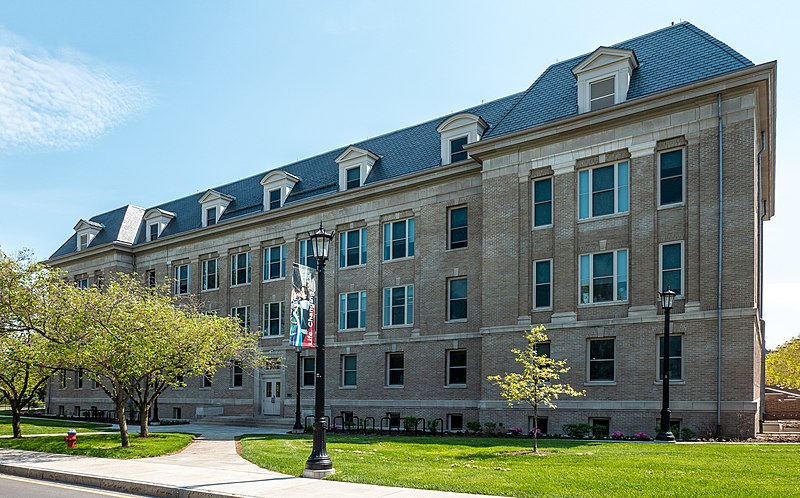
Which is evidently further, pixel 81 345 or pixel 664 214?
pixel 664 214

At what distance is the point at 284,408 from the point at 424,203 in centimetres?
1444

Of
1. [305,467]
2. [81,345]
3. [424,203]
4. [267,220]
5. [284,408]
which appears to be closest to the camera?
[305,467]

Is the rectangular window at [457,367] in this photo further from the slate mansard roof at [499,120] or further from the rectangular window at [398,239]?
the slate mansard roof at [499,120]

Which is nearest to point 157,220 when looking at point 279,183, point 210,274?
point 210,274

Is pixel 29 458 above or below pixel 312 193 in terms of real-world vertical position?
below

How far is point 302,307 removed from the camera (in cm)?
1759

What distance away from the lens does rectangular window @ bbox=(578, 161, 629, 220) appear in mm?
27859

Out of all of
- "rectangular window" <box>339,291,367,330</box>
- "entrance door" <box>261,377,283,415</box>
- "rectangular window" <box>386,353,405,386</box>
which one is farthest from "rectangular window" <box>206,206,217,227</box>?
"rectangular window" <box>386,353,405,386</box>

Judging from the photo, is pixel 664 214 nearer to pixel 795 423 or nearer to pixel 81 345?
pixel 795 423

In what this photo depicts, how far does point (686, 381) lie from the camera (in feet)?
82.1

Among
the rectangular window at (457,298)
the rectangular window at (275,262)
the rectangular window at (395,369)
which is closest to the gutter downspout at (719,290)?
the rectangular window at (457,298)

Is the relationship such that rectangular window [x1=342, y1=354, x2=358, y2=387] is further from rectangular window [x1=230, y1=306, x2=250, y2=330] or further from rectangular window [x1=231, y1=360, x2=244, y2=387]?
rectangular window [x1=231, y1=360, x2=244, y2=387]

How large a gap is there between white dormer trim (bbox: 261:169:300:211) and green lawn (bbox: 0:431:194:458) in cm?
1955

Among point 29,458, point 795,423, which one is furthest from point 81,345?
point 795,423
